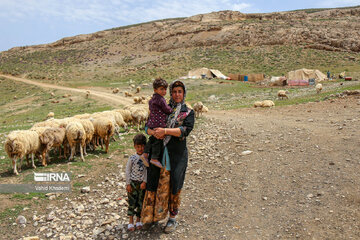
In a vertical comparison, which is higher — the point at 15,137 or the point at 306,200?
the point at 15,137

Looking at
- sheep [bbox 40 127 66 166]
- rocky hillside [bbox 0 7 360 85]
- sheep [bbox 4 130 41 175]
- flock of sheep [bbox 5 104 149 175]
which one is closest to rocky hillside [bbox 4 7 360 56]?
rocky hillside [bbox 0 7 360 85]

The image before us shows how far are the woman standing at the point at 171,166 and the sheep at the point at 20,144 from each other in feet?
16.5

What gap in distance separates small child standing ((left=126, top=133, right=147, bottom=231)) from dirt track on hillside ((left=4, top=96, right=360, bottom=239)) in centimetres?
42

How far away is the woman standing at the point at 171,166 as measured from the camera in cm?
412

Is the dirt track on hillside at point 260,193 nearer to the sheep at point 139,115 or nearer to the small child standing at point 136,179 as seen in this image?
the small child standing at point 136,179

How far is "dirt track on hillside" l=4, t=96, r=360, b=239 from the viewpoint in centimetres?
447

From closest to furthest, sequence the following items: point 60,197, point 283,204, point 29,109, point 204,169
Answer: point 283,204 → point 60,197 → point 204,169 → point 29,109

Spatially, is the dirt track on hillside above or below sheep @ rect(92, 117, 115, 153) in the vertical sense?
below

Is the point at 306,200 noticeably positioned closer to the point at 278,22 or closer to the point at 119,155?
the point at 119,155

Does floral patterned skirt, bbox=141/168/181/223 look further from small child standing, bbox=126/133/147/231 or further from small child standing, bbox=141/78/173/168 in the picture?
small child standing, bbox=141/78/173/168

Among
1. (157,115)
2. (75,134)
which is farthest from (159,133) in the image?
(75,134)

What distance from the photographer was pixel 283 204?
5.19m

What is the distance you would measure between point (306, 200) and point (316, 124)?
6.17 m

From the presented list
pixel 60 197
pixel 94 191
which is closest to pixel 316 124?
pixel 94 191
